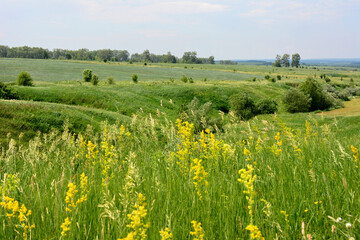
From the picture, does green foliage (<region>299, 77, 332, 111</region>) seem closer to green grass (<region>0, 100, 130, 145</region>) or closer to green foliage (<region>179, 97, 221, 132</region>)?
green foliage (<region>179, 97, 221, 132</region>)

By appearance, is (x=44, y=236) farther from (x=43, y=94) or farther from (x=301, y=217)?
(x=43, y=94)

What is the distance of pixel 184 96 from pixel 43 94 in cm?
2271

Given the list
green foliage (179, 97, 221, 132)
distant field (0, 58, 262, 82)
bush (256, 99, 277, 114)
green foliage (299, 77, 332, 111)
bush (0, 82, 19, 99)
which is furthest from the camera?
distant field (0, 58, 262, 82)

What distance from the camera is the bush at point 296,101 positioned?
4862 centimetres

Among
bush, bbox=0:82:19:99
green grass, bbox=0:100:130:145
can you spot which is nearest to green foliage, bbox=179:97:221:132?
green grass, bbox=0:100:130:145

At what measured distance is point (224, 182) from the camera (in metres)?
3.48

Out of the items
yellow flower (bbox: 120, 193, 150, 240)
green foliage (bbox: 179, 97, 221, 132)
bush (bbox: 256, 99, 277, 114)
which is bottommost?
bush (bbox: 256, 99, 277, 114)

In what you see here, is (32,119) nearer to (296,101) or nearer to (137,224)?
(137,224)

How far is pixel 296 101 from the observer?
48875mm

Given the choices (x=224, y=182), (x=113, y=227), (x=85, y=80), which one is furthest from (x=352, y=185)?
(x=85, y=80)

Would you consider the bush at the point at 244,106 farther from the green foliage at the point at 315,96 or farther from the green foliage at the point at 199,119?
the green foliage at the point at 315,96

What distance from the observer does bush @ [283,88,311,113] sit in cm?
4862

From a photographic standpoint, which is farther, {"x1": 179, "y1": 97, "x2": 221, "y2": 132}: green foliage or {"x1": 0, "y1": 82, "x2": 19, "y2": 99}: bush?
{"x1": 0, "y1": 82, "x2": 19, "y2": 99}: bush

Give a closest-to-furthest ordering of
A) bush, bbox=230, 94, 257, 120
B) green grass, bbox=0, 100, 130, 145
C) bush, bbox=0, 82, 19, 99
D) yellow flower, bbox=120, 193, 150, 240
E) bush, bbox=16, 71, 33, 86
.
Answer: yellow flower, bbox=120, 193, 150, 240 < green grass, bbox=0, 100, 130, 145 < bush, bbox=0, 82, 19, 99 < bush, bbox=16, 71, 33, 86 < bush, bbox=230, 94, 257, 120
